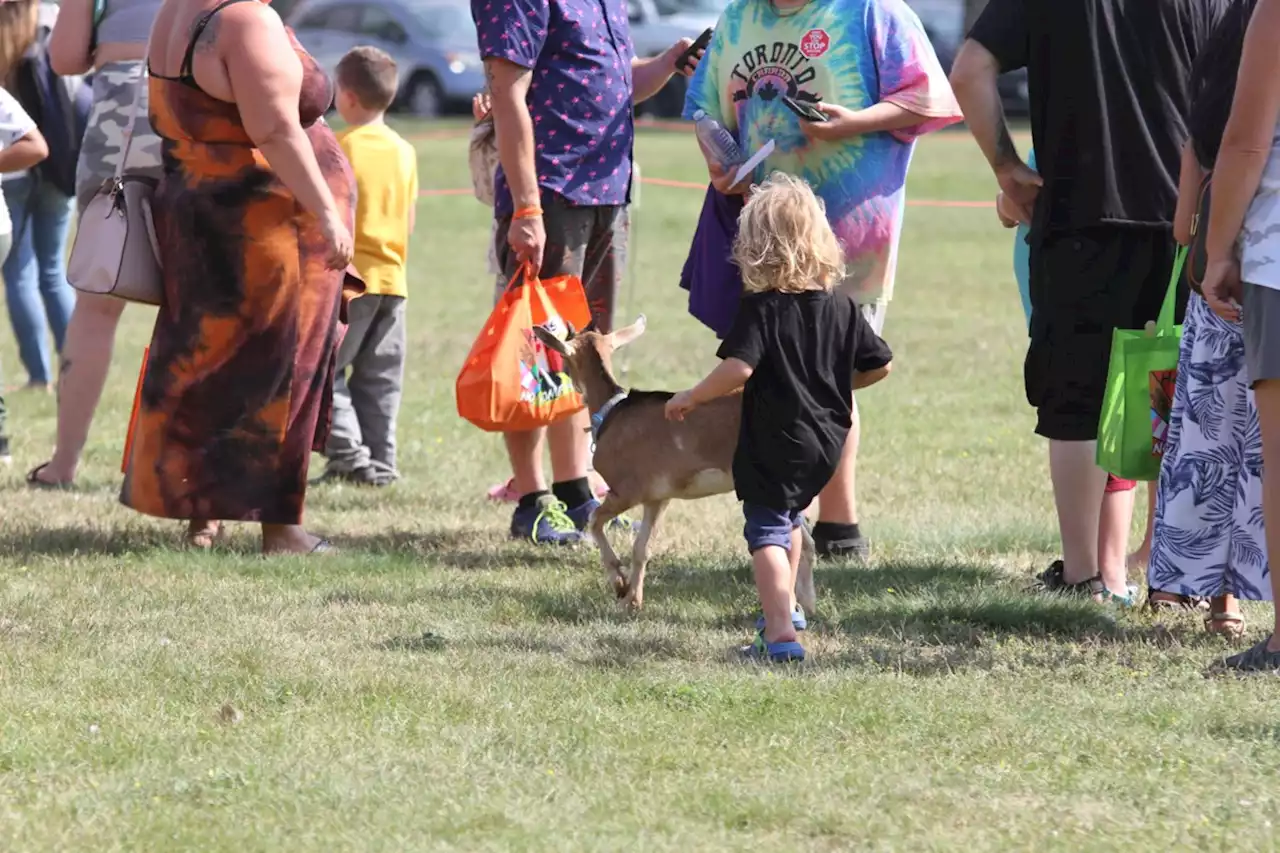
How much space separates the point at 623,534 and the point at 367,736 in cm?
258

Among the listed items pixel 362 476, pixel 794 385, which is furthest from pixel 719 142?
pixel 362 476

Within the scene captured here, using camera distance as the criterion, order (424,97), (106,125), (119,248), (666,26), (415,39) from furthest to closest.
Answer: (424,97) → (415,39) → (666,26) → (106,125) → (119,248)

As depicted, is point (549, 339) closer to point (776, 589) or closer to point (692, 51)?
point (776, 589)

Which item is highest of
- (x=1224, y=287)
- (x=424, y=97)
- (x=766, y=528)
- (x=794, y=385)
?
(x=1224, y=287)

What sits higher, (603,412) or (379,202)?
(379,202)

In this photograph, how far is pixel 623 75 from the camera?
6414 millimetres

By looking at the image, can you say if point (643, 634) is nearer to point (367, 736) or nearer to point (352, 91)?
point (367, 736)

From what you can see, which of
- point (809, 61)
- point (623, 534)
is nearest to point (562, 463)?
point (623, 534)

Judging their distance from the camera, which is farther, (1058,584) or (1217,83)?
(1058,584)

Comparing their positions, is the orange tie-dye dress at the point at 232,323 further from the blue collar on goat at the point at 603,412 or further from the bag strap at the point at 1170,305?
the bag strap at the point at 1170,305

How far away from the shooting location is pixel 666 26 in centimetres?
3072

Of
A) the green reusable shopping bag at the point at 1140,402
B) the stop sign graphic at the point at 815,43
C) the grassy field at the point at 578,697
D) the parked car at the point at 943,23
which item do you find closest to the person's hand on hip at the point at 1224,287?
the green reusable shopping bag at the point at 1140,402

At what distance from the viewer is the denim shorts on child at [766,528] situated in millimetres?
4969

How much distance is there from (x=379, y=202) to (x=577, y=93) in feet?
5.39
